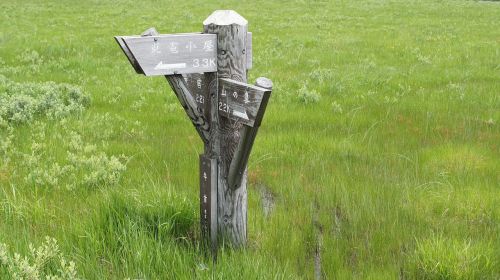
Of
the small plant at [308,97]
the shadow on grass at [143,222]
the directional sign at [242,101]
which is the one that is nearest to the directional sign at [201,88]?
the directional sign at [242,101]

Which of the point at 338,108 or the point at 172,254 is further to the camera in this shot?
the point at 338,108

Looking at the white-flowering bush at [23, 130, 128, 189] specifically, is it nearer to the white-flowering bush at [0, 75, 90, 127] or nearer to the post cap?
the white-flowering bush at [0, 75, 90, 127]

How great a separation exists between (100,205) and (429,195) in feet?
10.5

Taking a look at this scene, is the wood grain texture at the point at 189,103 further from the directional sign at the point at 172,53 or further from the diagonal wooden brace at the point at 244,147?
the diagonal wooden brace at the point at 244,147

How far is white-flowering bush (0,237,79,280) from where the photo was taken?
10.8 feet

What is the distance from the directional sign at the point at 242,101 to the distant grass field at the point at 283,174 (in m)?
0.97

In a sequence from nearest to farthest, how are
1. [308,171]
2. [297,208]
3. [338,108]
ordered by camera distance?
[297,208], [308,171], [338,108]

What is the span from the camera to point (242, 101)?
381cm

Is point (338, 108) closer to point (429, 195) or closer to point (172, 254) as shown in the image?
point (429, 195)

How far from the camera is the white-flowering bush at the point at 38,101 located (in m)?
8.54

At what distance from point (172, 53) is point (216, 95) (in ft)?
1.48

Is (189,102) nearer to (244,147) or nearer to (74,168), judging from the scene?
(244,147)

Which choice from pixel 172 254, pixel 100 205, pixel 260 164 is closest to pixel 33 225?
pixel 100 205

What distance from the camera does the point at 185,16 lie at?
28.7 metres
